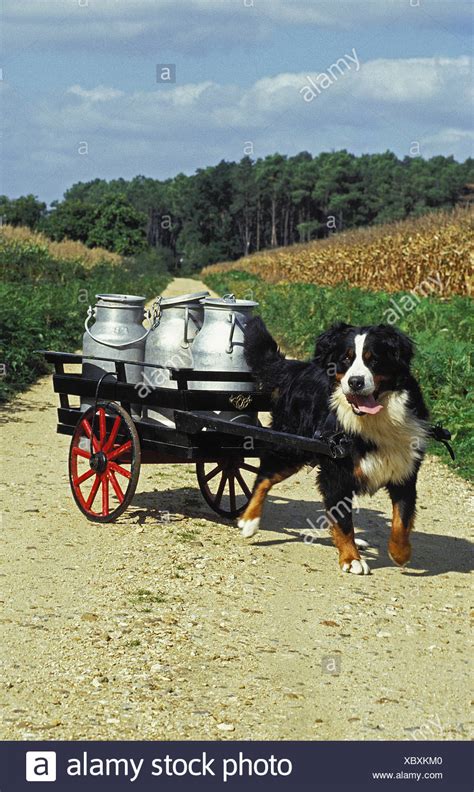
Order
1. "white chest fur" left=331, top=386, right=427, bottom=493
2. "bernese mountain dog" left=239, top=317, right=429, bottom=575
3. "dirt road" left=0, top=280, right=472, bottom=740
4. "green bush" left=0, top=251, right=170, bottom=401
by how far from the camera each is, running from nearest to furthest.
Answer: "dirt road" left=0, top=280, right=472, bottom=740, "bernese mountain dog" left=239, top=317, right=429, bottom=575, "white chest fur" left=331, top=386, right=427, bottom=493, "green bush" left=0, top=251, right=170, bottom=401

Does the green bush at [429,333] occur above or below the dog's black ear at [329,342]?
below

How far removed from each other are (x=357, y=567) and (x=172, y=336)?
85.4 inches

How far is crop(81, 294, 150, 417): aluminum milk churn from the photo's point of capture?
296 inches

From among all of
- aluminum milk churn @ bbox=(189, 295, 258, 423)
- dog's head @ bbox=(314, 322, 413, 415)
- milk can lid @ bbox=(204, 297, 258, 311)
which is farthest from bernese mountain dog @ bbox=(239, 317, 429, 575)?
milk can lid @ bbox=(204, 297, 258, 311)

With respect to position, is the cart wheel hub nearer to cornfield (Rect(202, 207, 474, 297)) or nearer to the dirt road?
the dirt road

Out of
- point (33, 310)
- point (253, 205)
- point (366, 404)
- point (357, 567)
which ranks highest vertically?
point (253, 205)

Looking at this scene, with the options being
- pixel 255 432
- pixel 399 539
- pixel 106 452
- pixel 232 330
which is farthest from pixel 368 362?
pixel 106 452

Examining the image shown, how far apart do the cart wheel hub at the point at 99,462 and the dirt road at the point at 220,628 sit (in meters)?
0.41

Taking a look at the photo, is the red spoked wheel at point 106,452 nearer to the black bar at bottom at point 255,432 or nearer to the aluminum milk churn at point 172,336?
the aluminum milk churn at point 172,336

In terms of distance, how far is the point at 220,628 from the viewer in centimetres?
523

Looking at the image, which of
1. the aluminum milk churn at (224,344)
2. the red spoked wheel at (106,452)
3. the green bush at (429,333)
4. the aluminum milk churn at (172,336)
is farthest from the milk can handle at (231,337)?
the green bush at (429,333)

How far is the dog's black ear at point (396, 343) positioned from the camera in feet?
18.8

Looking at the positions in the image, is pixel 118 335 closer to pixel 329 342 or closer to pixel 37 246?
pixel 329 342
